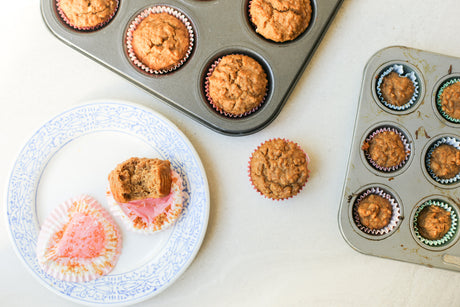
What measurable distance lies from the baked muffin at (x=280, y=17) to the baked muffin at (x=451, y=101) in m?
1.01

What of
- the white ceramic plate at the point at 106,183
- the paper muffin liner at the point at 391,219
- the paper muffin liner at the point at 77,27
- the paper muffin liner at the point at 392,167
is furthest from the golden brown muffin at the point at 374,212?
the paper muffin liner at the point at 77,27

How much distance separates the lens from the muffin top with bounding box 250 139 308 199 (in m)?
2.38

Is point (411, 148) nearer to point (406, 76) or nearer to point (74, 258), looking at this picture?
point (406, 76)

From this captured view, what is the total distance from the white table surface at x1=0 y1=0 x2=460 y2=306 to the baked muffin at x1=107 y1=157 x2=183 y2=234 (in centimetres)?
30

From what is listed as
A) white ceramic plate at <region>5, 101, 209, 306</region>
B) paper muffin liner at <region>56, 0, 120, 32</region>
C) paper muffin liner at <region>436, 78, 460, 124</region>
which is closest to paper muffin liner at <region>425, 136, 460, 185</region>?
paper muffin liner at <region>436, 78, 460, 124</region>

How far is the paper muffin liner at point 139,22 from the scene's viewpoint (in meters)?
2.39

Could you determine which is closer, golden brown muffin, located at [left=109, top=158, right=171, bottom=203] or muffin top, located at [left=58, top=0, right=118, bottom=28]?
golden brown muffin, located at [left=109, top=158, right=171, bottom=203]

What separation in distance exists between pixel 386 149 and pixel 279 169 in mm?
685

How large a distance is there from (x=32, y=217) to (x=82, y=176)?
40 centimetres

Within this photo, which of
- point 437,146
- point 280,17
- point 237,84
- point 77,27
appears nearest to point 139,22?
point 77,27

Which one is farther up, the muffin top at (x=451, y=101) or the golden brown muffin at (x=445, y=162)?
the muffin top at (x=451, y=101)

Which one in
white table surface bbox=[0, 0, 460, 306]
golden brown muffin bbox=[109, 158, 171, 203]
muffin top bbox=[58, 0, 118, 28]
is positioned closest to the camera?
golden brown muffin bbox=[109, 158, 171, 203]

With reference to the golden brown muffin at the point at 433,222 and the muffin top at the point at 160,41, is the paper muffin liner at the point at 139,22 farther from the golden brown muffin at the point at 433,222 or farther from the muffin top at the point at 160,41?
the golden brown muffin at the point at 433,222

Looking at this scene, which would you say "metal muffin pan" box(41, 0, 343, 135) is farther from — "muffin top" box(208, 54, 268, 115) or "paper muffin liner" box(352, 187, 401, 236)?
"paper muffin liner" box(352, 187, 401, 236)
